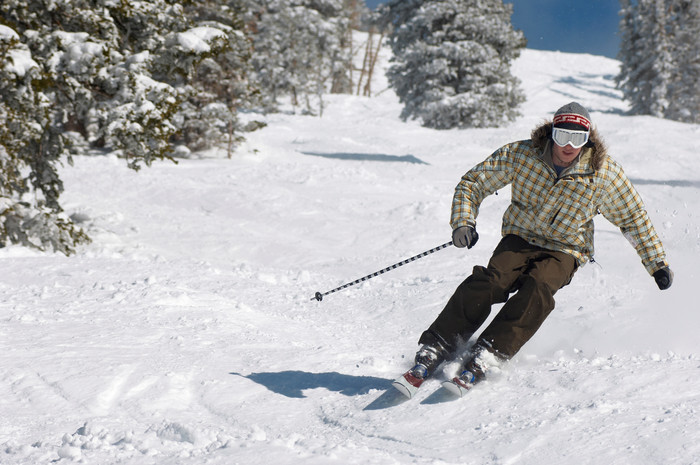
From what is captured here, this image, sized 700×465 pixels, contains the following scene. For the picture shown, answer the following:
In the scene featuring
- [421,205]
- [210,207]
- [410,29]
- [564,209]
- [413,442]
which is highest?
[410,29]

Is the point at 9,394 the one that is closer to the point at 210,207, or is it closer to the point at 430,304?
the point at 430,304

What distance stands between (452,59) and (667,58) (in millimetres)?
17497

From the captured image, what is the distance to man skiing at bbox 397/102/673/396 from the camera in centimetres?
389

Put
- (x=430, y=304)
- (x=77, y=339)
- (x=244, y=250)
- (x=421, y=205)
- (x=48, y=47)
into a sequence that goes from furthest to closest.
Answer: (x=421, y=205) < (x=244, y=250) < (x=48, y=47) < (x=430, y=304) < (x=77, y=339)

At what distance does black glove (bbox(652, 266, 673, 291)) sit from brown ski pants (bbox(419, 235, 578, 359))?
51 cm

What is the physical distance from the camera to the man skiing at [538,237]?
3.89 m

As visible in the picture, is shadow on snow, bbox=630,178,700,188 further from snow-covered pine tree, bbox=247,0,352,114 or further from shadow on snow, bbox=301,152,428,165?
snow-covered pine tree, bbox=247,0,352,114

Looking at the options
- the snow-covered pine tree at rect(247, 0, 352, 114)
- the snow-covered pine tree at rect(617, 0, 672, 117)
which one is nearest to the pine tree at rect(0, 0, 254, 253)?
the snow-covered pine tree at rect(247, 0, 352, 114)

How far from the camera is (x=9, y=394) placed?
13.0ft

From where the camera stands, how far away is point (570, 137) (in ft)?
12.8

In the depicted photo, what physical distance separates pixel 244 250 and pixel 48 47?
423 cm

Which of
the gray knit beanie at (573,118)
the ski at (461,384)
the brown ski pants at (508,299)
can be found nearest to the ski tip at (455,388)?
the ski at (461,384)

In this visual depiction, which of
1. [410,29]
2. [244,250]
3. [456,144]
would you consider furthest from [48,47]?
[410,29]

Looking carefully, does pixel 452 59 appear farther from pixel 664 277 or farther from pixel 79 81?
pixel 664 277
